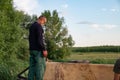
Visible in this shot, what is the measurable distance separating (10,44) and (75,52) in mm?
47979

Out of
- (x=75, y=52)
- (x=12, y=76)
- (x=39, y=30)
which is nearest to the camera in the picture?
(x=39, y=30)

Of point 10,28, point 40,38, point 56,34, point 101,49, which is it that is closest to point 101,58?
point 56,34

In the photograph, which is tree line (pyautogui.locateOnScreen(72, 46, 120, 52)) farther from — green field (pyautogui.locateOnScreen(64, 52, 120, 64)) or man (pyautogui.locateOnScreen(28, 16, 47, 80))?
man (pyautogui.locateOnScreen(28, 16, 47, 80))

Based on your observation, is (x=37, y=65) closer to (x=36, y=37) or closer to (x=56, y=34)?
(x=36, y=37)

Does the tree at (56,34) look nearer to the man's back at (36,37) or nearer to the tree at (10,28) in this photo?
the tree at (10,28)

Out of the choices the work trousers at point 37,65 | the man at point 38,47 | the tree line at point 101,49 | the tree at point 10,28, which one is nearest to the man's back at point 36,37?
the man at point 38,47

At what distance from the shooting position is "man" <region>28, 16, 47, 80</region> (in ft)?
30.9

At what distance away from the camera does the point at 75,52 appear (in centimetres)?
7675

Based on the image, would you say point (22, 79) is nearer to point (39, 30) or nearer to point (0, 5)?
point (39, 30)

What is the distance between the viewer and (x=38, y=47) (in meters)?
9.45

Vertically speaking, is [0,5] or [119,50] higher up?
[0,5]

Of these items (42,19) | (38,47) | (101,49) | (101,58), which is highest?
(42,19)

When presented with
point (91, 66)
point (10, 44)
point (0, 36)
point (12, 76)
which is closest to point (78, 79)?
point (91, 66)

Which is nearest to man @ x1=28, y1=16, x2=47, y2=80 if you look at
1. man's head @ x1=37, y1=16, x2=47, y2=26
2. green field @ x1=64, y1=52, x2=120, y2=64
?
man's head @ x1=37, y1=16, x2=47, y2=26
